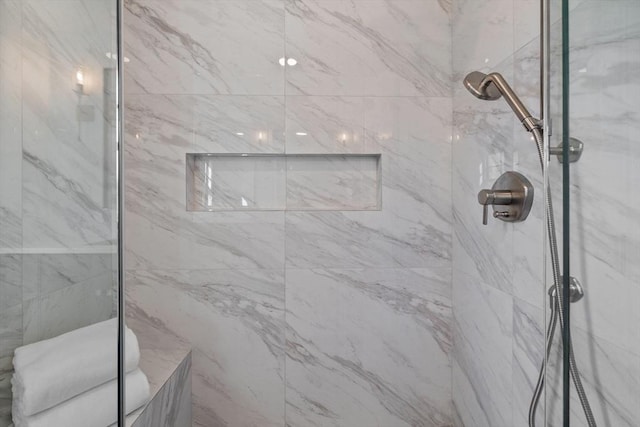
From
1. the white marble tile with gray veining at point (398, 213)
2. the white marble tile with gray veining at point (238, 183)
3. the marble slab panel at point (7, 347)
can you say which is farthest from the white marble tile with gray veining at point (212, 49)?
the marble slab panel at point (7, 347)

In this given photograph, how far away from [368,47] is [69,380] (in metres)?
1.33

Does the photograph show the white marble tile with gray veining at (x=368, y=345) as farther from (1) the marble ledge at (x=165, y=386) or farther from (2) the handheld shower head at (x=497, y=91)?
(2) the handheld shower head at (x=497, y=91)

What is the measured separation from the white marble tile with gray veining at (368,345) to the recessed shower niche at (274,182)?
0.89 ft

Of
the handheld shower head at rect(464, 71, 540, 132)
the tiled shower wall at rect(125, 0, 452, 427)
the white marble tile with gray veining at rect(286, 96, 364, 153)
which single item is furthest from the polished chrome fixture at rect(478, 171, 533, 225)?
the white marble tile with gray veining at rect(286, 96, 364, 153)

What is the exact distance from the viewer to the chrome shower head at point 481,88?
3.31ft

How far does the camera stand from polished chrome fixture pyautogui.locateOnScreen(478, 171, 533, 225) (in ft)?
3.13

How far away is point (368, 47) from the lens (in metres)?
1.46

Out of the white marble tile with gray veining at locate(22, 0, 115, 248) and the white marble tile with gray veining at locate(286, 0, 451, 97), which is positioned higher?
the white marble tile with gray veining at locate(286, 0, 451, 97)

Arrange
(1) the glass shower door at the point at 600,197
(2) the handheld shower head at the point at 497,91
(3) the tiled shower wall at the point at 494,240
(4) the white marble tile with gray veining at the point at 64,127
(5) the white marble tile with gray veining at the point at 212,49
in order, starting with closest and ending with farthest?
(1) the glass shower door at the point at 600,197, (4) the white marble tile with gray veining at the point at 64,127, (2) the handheld shower head at the point at 497,91, (3) the tiled shower wall at the point at 494,240, (5) the white marble tile with gray veining at the point at 212,49

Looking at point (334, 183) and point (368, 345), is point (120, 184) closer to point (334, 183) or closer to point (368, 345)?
point (334, 183)

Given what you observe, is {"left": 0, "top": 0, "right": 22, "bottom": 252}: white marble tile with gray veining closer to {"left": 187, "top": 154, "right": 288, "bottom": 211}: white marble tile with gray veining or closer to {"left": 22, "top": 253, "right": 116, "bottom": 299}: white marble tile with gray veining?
{"left": 22, "top": 253, "right": 116, "bottom": 299}: white marble tile with gray veining

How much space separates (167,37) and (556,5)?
4.45ft

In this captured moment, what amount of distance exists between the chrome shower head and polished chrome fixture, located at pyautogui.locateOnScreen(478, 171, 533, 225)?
0.20 meters

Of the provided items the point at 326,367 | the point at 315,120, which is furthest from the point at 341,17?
the point at 326,367
